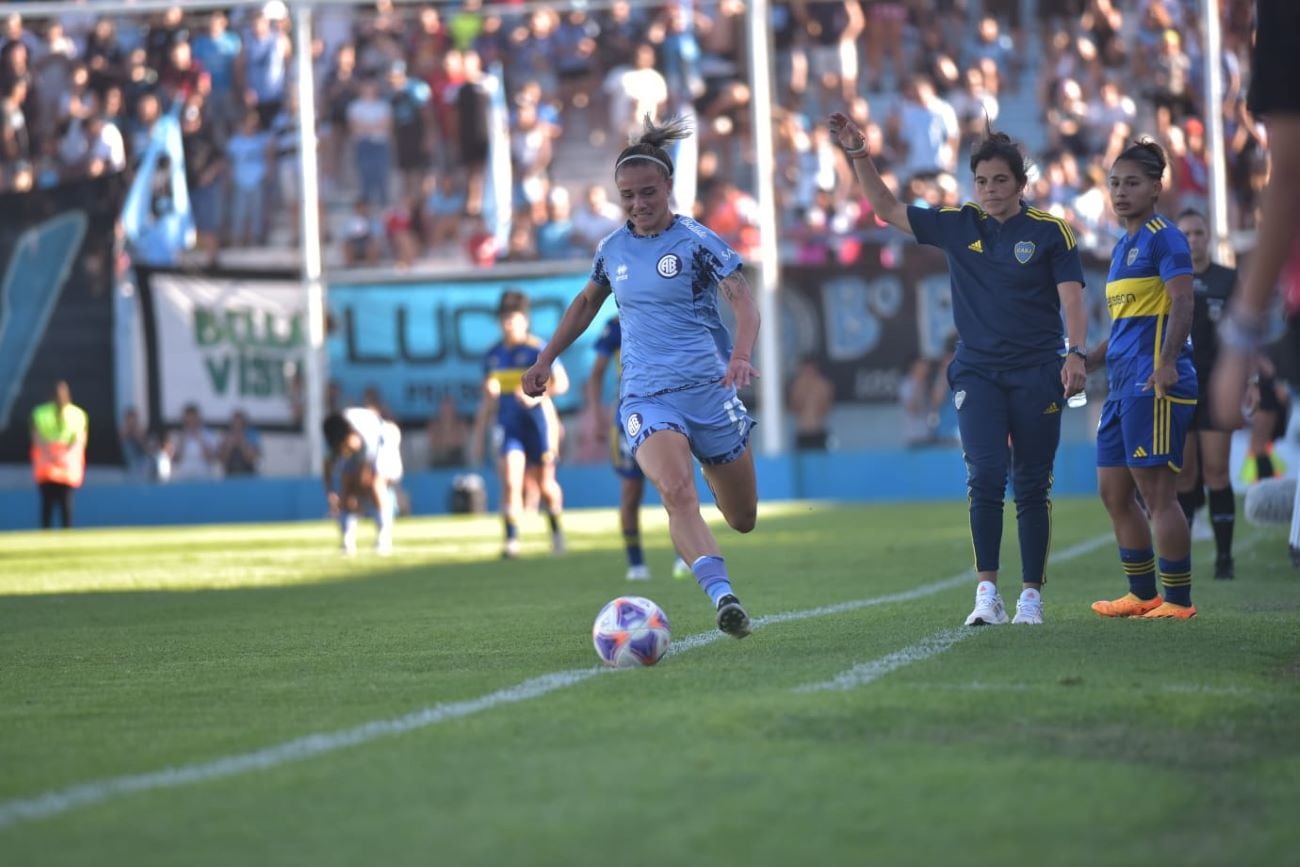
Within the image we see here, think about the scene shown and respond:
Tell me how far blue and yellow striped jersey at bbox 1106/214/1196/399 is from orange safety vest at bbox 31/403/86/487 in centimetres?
2075

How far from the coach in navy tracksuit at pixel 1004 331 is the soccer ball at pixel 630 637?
1708mm

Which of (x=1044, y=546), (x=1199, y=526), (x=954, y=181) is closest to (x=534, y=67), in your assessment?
(x=954, y=181)

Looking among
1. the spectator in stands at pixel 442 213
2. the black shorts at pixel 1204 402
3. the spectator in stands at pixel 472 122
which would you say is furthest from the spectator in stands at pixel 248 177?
the black shorts at pixel 1204 402

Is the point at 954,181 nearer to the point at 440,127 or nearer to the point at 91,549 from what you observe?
the point at 440,127

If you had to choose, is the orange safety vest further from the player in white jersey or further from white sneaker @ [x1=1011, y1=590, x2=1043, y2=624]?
white sneaker @ [x1=1011, y1=590, x2=1043, y2=624]

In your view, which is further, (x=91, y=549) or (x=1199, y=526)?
(x=91, y=549)

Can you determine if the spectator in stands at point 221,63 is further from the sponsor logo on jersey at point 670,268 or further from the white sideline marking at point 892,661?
the white sideline marking at point 892,661

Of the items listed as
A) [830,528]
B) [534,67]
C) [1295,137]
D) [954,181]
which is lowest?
[830,528]

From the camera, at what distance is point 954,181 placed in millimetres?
29609

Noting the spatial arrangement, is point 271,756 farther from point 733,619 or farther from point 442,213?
point 442,213

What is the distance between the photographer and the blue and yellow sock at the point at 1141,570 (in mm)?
9000

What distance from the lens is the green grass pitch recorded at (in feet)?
14.0

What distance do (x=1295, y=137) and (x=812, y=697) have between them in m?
2.33

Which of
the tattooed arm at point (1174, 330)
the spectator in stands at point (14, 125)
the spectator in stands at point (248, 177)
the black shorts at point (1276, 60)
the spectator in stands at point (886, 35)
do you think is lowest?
the tattooed arm at point (1174, 330)
